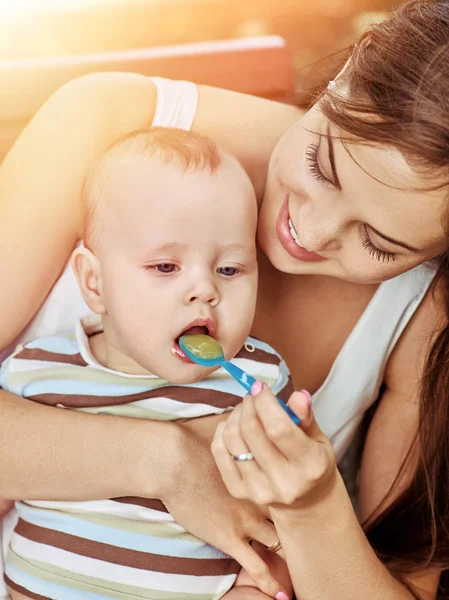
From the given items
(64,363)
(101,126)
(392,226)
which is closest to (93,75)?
(101,126)

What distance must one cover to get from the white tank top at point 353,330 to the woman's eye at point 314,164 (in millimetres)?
336

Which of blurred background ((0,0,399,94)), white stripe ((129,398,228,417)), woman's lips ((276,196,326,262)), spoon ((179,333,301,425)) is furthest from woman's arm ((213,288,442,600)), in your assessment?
blurred background ((0,0,399,94))

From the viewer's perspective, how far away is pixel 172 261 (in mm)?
1185

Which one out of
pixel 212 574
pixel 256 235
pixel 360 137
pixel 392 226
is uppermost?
pixel 360 137

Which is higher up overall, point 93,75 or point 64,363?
point 93,75

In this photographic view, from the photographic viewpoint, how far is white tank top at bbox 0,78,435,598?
1431 mm

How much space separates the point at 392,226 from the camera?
110cm

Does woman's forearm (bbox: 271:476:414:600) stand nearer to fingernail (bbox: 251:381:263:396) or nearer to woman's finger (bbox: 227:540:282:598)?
woman's finger (bbox: 227:540:282:598)

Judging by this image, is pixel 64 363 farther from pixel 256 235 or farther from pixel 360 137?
pixel 360 137

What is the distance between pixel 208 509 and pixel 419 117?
2.18 feet

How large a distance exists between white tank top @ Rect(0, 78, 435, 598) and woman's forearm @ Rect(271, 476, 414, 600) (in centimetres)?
38

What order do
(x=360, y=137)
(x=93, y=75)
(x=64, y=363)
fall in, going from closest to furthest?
(x=360, y=137), (x=64, y=363), (x=93, y=75)

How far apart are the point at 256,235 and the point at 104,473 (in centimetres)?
49

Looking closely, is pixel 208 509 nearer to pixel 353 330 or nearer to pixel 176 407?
pixel 176 407
